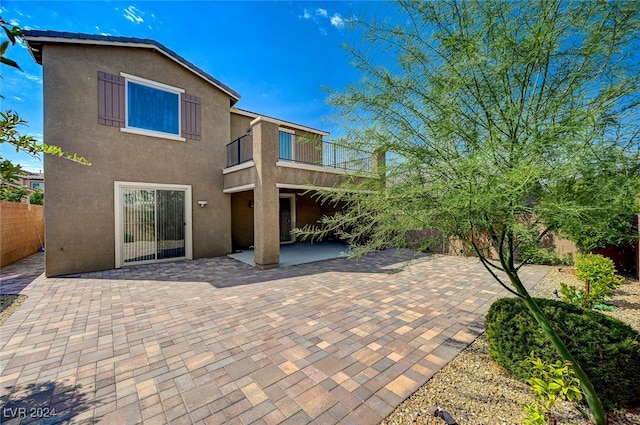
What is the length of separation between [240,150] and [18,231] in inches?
378

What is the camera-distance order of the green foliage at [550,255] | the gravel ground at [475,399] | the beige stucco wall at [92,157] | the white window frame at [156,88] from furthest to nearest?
1. the white window frame at [156,88]
2. the beige stucco wall at [92,157]
3. the gravel ground at [475,399]
4. the green foliage at [550,255]

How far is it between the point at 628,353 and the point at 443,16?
3875 millimetres

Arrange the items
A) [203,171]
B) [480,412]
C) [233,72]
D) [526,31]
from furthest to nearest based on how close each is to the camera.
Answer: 1. [233,72]
2. [203,171]
3. [480,412]
4. [526,31]

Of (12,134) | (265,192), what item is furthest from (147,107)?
(12,134)

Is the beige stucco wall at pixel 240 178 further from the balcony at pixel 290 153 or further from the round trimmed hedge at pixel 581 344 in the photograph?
the round trimmed hedge at pixel 581 344

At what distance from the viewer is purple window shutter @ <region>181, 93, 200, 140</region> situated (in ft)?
32.3

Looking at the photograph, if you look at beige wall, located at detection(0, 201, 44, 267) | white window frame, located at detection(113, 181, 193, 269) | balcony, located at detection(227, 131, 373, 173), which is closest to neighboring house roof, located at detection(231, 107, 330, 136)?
balcony, located at detection(227, 131, 373, 173)

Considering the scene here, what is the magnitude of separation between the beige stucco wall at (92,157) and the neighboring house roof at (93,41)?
0.23 meters

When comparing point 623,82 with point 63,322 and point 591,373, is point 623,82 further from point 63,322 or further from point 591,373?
point 63,322

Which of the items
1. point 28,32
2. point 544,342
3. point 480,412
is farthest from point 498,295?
point 28,32

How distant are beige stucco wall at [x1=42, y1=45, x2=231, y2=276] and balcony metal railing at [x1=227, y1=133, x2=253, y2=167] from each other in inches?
48.2

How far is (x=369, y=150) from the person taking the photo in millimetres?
3072

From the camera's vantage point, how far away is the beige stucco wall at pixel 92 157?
7605 mm

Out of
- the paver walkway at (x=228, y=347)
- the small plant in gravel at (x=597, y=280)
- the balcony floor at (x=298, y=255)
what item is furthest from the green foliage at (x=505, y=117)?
the balcony floor at (x=298, y=255)
